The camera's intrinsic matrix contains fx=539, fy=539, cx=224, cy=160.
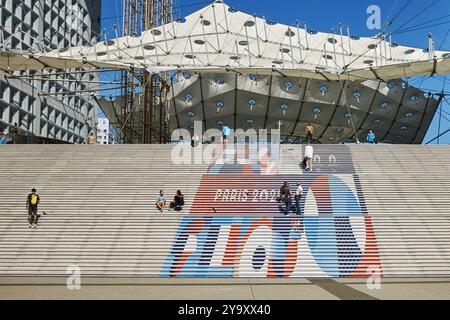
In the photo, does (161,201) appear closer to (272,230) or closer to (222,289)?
(272,230)

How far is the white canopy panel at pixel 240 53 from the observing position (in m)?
32.5

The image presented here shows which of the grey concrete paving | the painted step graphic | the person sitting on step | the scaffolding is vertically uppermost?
the scaffolding

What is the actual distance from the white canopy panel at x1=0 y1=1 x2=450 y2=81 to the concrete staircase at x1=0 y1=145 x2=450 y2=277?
9.10 meters

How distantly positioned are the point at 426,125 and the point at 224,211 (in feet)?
97.8

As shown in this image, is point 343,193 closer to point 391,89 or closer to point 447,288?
point 447,288

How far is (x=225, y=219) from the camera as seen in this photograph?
58.6ft

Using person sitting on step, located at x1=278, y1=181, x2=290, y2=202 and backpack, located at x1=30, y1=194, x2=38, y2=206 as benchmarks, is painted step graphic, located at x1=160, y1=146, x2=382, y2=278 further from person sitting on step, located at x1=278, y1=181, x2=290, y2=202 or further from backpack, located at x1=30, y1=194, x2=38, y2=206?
backpack, located at x1=30, y1=194, x2=38, y2=206

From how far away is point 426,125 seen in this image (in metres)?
43.4

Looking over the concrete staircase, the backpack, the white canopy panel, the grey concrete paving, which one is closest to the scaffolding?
the white canopy panel

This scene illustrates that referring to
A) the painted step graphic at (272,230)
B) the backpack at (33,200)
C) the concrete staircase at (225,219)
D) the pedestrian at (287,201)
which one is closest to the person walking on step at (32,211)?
the backpack at (33,200)

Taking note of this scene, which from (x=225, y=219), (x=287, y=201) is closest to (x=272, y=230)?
(x=287, y=201)

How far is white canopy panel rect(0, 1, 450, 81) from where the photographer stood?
1281 inches

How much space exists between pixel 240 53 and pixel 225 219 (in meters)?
20.4
